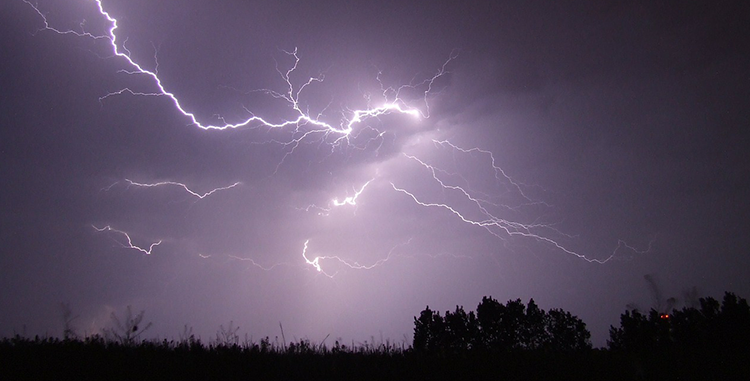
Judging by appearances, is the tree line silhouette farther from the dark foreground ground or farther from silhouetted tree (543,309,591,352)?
silhouetted tree (543,309,591,352)

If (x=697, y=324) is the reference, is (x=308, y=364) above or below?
above

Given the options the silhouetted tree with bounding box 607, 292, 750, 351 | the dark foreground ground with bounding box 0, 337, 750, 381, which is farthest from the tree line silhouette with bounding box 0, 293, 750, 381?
the silhouetted tree with bounding box 607, 292, 750, 351

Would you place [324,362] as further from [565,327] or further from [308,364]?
[565,327]

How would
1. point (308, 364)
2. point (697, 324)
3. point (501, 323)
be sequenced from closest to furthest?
point (308, 364), point (697, 324), point (501, 323)

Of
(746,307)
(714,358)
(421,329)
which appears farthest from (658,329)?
(714,358)

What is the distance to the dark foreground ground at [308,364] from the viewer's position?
11.9 ft

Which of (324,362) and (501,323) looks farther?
(501,323)

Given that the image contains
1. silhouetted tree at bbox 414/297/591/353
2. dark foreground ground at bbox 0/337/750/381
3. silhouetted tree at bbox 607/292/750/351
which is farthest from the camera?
silhouetted tree at bbox 414/297/591/353

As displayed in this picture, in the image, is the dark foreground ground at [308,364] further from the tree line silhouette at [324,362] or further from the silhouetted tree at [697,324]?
the silhouetted tree at [697,324]

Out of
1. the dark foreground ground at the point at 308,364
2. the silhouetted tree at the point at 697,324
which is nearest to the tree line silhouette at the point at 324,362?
the dark foreground ground at the point at 308,364

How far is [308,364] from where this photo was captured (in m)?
4.06

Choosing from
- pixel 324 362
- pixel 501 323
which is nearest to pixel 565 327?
pixel 501 323

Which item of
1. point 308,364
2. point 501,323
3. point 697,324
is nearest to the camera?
point 308,364

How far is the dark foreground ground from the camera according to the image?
143 inches
